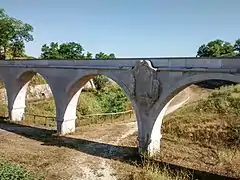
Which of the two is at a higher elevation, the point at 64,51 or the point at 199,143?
the point at 64,51

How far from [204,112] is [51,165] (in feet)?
41.1

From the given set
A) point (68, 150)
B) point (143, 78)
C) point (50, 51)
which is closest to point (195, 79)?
point (143, 78)

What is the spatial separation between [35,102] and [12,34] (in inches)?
458

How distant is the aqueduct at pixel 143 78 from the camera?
13250 millimetres

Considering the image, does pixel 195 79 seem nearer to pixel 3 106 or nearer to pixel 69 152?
pixel 69 152

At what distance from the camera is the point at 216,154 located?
1556cm

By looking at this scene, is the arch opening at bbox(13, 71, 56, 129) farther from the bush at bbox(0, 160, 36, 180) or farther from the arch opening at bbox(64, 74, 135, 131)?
the bush at bbox(0, 160, 36, 180)

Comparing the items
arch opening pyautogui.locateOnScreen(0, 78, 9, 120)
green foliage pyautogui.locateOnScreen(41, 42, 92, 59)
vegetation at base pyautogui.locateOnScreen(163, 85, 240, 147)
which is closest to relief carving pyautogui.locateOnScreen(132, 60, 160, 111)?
vegetation at base pyautogui.locateOnScreen(163, 85, 240, 147)

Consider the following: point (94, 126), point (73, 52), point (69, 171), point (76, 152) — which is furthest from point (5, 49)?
point (69, 171)

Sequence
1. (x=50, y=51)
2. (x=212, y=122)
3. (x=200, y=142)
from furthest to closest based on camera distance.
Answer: (x=50, y=51) < (x=212, y=122) < (x=200, y=142)

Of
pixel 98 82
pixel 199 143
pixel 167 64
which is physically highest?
pixel 167 64

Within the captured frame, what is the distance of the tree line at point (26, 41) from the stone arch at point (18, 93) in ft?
53.7

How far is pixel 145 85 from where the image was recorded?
50.4 feet

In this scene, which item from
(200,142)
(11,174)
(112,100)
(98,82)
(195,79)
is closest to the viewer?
(11,174)
